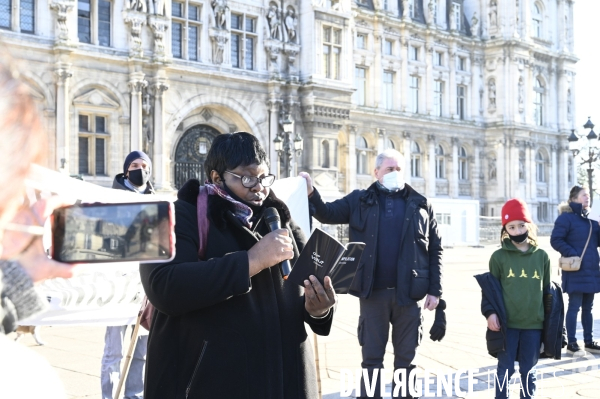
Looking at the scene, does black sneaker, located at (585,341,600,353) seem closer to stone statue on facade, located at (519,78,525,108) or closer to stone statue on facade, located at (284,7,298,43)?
stone statue on facade, located at (284,7,298,43)

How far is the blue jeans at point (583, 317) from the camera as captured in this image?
838 centimetres

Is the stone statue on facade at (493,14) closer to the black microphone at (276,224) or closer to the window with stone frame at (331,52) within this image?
the window with stone frame at (331,52)

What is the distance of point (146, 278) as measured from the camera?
3.03m

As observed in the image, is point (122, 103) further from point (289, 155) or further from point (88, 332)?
point (88, 332)

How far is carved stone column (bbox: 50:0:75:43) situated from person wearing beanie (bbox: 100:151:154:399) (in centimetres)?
1728

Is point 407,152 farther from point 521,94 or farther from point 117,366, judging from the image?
point 117,366

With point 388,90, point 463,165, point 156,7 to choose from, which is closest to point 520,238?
point 156,7

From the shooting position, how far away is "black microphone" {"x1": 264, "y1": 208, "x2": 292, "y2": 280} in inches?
126

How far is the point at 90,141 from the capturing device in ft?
77.0

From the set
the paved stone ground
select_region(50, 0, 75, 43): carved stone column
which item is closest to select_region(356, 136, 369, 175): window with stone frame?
select_region(50, 0, 75, 43): carved stone column

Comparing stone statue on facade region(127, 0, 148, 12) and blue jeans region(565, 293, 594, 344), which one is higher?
stone statue on facade region(127, 0, 148, 12)

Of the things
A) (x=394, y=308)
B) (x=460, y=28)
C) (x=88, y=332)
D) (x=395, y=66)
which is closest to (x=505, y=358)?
(x=394, y=308)

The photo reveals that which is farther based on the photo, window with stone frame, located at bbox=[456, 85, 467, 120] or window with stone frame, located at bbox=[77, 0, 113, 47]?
window with stone frame, located at bbox=[456, 85, 467, 120]

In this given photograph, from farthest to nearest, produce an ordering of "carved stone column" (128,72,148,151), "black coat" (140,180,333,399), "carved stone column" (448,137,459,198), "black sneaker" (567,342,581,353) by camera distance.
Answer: "carved stone column" (448,137,459,198), "carved stone column" (128,72,148,151), "black sneaker" (567,342,581,353), "black coat" (140,180,333,399)
